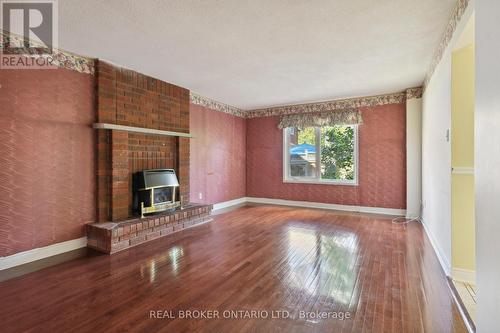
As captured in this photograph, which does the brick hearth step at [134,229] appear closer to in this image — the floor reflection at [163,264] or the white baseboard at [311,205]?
the floor reflection at [163,264]

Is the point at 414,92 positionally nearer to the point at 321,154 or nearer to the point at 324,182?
the point at 321,154

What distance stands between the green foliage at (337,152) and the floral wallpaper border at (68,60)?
478cm

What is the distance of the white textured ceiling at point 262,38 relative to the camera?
2240 mm

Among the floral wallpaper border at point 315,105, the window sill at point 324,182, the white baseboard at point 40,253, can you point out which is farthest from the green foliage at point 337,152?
the white baseboard at point 40,253

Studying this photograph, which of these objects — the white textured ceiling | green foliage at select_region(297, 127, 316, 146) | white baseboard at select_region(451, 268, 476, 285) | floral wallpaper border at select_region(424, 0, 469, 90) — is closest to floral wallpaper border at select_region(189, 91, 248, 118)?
the white textured ceiling

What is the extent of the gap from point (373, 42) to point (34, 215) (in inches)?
174

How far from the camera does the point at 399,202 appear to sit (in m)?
5.18

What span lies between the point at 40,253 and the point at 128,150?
165cm

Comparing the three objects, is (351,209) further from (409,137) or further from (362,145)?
(409,137)

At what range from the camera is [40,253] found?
295 cm

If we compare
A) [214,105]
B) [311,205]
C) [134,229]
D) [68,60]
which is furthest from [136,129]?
[311,205]

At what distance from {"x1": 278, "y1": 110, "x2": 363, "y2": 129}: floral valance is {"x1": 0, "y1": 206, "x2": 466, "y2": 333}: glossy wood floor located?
282 cm

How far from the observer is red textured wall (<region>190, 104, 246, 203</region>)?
535 cm

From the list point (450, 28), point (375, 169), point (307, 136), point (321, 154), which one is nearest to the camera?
point (450, 28)
